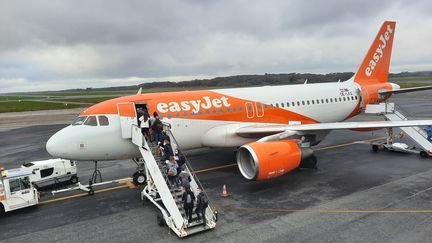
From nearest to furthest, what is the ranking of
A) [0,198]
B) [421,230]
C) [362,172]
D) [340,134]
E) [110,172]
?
1. [421,230]
2. [0,198]
3. [362,172]
4. [110,172]
5. [340,134]

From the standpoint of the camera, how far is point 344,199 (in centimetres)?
1295

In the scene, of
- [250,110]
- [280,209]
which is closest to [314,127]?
→ [250,110]

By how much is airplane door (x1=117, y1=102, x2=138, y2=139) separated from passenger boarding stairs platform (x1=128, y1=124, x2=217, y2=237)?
0.35 meters

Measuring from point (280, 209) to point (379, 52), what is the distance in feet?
61.7

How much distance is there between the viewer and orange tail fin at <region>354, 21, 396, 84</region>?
24656 millimetres

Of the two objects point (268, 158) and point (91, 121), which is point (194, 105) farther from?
point (268, 158)

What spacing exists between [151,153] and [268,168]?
A: 4.91m

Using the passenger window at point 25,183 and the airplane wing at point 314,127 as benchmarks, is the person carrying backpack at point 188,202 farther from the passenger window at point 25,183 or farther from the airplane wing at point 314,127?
the passenger window at point 25,183

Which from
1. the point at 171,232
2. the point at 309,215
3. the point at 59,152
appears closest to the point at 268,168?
the point at 309,215

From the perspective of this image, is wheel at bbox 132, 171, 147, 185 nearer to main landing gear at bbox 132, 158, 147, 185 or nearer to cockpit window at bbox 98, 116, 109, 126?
main landing gear at bbox 132, 158, 147, 185

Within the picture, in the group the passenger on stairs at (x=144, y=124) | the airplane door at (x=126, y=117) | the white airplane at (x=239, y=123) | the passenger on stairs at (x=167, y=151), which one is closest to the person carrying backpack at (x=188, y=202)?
the passenger on stairs at (x=167, y=151)

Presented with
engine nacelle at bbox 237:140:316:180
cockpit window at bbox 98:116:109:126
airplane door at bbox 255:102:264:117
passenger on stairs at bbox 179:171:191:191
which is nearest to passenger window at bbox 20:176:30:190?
cockpit window at bbox 98:116:109:126

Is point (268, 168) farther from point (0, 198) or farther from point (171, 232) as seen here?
point (0, 198)

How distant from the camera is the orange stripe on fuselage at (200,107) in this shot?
15458 mm
